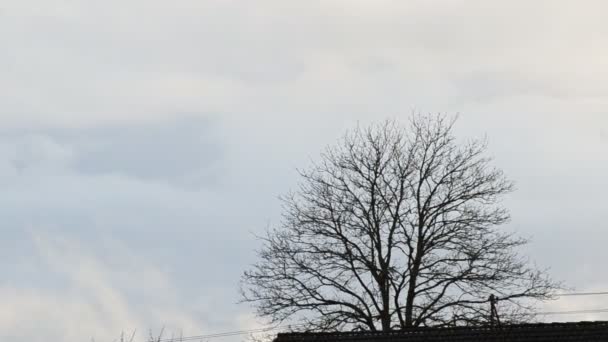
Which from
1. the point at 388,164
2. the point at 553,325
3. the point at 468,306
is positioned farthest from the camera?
the point at 388,164

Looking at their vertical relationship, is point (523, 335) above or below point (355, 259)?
below

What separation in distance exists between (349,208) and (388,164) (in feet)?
7.47

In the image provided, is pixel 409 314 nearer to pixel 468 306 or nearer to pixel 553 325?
pixel 468 306

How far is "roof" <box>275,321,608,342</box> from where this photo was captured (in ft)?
117

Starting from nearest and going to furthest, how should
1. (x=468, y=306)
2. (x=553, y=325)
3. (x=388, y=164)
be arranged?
(x=553, y=325) < (x=468, y=306) < (x=388, y=164)

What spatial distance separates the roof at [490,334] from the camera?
35.6 m

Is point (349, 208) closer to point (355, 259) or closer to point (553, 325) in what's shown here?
point (355, 259)

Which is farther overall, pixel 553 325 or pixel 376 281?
pixel 376 281

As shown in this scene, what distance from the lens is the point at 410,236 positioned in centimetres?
4531

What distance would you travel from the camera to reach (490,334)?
36094 mm

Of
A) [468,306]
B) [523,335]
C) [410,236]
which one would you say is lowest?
[523,335]

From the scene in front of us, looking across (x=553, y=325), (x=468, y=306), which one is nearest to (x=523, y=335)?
(x=553, y=325)

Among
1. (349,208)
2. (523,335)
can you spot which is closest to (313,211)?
(349,208)

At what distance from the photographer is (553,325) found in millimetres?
36000
